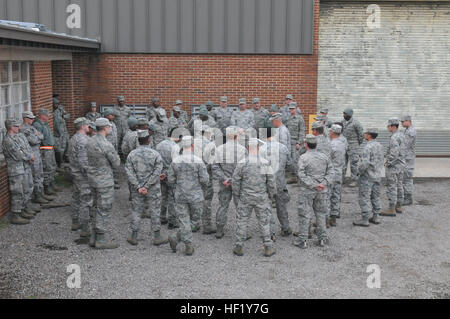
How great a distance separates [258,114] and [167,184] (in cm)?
564

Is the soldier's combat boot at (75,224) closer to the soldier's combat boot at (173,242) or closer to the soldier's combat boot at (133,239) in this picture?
the soldier's combat boot at (133,239)

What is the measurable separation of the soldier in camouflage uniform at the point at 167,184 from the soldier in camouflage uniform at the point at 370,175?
10.9 feet

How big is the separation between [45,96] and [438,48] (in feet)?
37.7

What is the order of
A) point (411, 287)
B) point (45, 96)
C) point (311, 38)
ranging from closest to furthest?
point (411, 287), point (45, 96), point (311, 38)

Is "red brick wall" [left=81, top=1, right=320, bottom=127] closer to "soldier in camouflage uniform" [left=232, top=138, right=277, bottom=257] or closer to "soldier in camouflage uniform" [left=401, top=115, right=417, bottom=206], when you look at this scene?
"soldier in camouflage uniform" [left=401, top=115, right=417, bottom=206]

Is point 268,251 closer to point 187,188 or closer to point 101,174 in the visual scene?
point 187,188

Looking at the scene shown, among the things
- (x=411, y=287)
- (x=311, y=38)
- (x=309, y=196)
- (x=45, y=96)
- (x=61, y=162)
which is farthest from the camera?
(x=311, y=38)

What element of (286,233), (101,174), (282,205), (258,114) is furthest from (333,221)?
(258,114)

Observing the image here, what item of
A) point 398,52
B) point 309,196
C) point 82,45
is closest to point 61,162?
point 82,45

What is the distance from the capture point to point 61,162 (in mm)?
12875

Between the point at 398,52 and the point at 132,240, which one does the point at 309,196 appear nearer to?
the point at 132,240

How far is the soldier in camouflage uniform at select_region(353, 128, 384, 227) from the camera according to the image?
9000 mm

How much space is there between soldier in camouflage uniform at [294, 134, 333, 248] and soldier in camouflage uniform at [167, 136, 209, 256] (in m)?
1.58

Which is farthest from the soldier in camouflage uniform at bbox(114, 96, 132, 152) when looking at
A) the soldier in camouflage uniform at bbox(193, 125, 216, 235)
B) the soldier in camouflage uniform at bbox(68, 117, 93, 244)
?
the soldier in camouflage uniform at bbox(193, 125, 216, 235)
